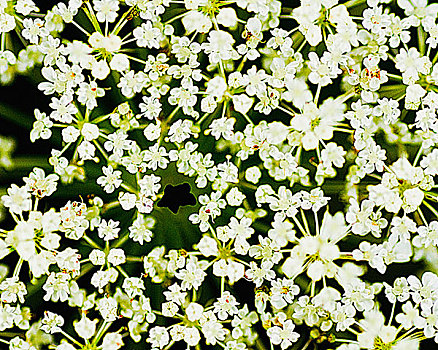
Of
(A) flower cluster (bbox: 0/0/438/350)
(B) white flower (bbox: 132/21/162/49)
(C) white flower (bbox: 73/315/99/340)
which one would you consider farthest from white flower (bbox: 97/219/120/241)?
(B) white flower (bbox: 132/21/162/49)

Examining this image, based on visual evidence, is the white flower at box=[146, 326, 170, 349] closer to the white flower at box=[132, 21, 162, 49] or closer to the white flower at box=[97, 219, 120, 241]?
the white flower at box=[97, 219, 120, 241]

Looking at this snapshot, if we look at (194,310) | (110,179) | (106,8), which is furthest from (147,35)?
(194,310)

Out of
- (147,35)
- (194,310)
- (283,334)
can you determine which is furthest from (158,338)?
(147,35)

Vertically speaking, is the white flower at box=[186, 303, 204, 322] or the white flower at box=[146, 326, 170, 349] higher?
the white flower at box=[186, 303, 204, 322]

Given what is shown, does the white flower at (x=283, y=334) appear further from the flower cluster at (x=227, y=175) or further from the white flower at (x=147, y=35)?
the white flower at (x=147, y=35)

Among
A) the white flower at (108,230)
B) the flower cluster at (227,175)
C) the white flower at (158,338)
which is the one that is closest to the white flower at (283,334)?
the flower cluster at (227,175)

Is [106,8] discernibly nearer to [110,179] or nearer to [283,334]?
[110,179]

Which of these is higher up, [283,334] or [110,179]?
[110,179]

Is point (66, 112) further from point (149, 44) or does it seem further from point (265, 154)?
point (265, 154)

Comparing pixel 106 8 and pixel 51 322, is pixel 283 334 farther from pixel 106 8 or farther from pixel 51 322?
pixel 106 8

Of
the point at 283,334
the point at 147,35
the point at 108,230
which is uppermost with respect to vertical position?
the point at 147,35
